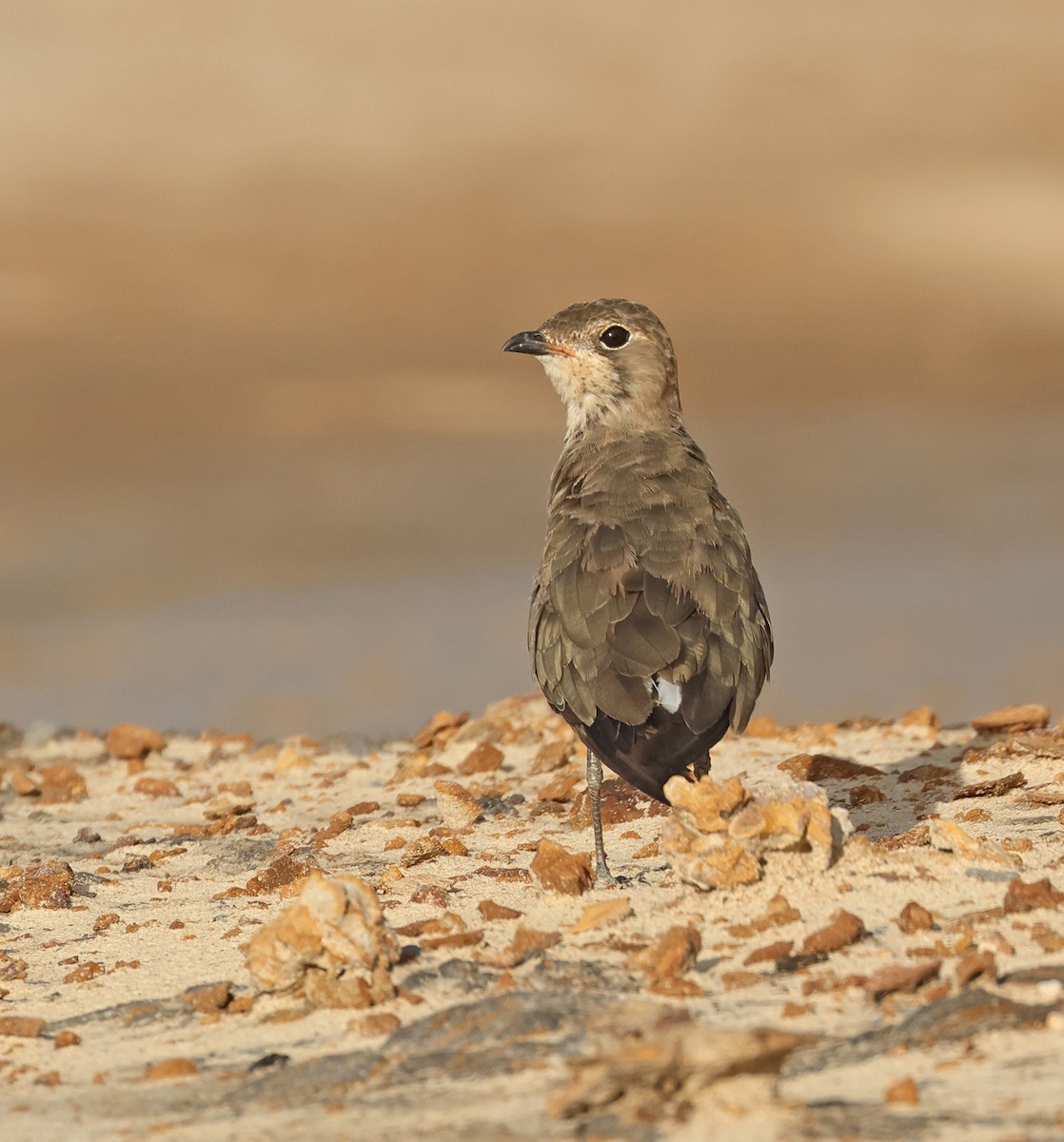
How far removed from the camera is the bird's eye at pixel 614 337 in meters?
8.41

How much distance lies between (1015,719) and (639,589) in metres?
4.38

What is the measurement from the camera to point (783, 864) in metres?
5.71

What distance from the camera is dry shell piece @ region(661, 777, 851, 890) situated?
561cm

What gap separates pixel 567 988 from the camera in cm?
488

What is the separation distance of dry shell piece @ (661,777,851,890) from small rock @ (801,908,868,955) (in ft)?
1.74

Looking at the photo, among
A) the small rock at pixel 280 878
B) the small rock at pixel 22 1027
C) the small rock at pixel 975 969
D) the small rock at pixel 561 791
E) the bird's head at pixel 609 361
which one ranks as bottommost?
the small rock at pixel 975 969

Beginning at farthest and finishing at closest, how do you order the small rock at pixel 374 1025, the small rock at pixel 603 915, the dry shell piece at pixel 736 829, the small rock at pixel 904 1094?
1. the dry shell piece at pixel 736 829
2. the small rock at pixel 603 915
3. the small rock at pixel 374 1025
4. the small rock at pixel 904 1094

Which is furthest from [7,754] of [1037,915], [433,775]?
[1037,915]

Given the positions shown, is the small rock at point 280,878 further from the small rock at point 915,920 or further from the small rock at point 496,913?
the small rock at point 915,920

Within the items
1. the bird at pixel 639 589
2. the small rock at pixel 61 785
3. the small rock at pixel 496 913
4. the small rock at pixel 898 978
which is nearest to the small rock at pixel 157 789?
the small rock at pixel 61 785

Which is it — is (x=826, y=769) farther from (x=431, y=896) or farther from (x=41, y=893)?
(x=41, y=893)

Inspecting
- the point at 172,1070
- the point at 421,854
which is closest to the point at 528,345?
the point at 421,854

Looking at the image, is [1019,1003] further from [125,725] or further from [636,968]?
[125,725]

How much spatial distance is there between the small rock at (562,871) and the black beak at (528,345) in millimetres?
3210
